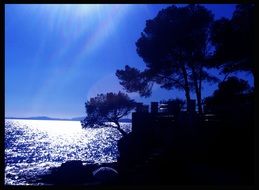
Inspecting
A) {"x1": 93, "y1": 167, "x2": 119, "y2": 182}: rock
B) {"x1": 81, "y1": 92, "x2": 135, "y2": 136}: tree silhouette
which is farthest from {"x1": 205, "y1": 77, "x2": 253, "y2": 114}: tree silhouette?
{"x1": 93, "y1": 167, "x2": 119, "y2": 182}: rock

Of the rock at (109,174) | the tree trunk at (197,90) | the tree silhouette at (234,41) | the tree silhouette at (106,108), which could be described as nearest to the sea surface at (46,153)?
the tree silhouette at (106,108)

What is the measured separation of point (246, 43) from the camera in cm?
639

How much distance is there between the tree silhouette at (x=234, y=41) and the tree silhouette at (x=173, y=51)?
0.34 metres

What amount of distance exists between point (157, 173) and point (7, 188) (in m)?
3.84

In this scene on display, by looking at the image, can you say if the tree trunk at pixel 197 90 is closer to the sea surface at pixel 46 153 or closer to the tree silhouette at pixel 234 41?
the tree silhouette at pixel 234 41

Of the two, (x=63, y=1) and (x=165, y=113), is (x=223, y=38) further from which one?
(x=63, y=1)

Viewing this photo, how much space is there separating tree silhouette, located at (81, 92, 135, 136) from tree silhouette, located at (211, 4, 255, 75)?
198 cm

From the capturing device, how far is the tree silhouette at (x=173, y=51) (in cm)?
691

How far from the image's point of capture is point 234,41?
246 inches

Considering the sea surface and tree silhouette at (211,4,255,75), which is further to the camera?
the sea surface

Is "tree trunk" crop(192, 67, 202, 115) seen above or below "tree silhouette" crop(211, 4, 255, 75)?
below

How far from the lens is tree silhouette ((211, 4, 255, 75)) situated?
5.99m

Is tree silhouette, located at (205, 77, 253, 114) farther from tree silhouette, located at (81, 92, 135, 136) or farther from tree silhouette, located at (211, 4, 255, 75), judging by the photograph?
tree silhouette, located at (81, 92, 135, 136)

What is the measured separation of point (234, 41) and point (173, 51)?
1366mm
